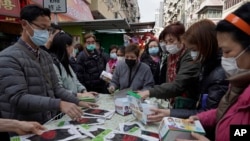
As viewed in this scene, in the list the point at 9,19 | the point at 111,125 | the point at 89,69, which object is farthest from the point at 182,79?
the point at 9,19

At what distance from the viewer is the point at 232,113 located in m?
1.47

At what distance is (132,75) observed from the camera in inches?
151

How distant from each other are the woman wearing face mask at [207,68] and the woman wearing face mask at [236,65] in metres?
0.25

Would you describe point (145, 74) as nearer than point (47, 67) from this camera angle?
No

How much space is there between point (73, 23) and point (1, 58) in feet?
24.1

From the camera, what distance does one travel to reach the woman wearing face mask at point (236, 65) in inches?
56.0

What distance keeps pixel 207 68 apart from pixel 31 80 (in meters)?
1.41

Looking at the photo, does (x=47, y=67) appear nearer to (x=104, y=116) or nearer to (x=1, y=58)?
(x=1, y=58)

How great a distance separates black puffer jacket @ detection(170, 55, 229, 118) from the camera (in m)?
1.87

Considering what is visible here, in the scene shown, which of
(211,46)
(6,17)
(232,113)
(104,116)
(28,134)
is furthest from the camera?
(6,17)

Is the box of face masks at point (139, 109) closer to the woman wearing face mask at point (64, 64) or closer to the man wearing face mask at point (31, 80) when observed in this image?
the man wearing face mask at point (31, 80)

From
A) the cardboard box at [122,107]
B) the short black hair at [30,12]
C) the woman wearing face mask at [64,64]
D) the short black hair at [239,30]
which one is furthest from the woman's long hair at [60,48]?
the short black hair at [239,30]

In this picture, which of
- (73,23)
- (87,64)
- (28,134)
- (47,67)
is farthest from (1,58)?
(73,23)

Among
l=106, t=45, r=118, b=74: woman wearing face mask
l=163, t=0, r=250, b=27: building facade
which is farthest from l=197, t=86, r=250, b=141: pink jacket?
l=163, t=0, r=250, b=27: building facade
